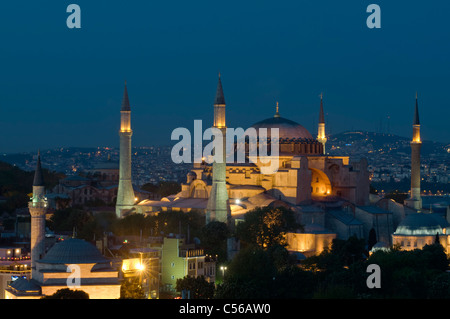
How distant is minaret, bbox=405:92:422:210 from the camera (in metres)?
66.6

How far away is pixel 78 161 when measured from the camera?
570 ft

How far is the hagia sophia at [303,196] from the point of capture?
186 feet

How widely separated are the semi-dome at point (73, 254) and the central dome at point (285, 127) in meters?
23.7

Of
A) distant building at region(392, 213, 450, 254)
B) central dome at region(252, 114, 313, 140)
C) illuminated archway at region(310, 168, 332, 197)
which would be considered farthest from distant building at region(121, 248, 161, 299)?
central dome at region(252, 114, 313, 140)

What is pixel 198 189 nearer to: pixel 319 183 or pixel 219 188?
pixel 219 188

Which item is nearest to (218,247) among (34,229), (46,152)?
(34,229)

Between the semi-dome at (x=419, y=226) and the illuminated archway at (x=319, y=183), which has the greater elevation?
the illuminated archway at (x=319, y=183)

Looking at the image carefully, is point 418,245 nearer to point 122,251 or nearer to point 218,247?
point 218,247

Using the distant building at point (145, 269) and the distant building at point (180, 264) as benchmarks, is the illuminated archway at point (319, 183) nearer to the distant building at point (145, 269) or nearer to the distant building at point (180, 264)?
the distant building at point (180, 264)

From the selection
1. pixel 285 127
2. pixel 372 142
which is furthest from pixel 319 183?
pixel 372 142

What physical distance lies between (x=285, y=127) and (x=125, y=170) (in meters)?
9.67

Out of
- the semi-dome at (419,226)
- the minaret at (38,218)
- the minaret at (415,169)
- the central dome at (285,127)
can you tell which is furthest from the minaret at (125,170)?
the minaret at (38,218)

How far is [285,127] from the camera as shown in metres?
65.1
